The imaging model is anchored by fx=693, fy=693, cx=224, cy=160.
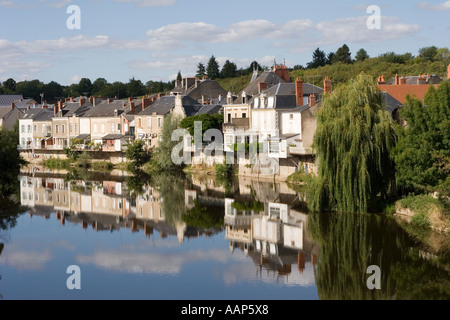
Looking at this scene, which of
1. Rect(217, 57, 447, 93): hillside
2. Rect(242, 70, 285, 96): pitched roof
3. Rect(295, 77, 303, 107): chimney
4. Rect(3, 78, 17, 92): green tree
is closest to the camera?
Rect(295, 77, 303, 107): chimney

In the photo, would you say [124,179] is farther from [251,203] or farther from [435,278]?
[435,278]

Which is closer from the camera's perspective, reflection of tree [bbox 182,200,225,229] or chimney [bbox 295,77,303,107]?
reflection of tree [bbox 182,200,225,229]

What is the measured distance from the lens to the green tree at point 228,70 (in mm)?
98062

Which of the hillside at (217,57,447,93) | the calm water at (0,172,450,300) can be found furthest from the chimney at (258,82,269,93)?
the hillside at (217,57,447,93)

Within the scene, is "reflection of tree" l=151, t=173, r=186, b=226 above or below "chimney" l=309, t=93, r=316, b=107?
below

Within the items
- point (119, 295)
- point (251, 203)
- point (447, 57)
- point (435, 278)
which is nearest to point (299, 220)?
point (251, 203)

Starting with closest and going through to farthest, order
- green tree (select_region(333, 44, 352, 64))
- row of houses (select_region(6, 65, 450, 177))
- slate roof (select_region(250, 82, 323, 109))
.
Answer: row of houses (select_region(6, 65, 450, 177)), slate roof (select_region(250, 82, 323, 109)), green tree (select_region(333, 44, 352, 64))

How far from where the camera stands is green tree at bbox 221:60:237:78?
98.1 metres

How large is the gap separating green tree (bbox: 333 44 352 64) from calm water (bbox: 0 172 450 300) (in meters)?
53.5

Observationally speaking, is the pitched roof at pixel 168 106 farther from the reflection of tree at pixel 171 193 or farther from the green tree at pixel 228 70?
the green tree at pixel 228 70

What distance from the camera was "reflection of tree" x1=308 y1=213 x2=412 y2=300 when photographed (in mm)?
17484

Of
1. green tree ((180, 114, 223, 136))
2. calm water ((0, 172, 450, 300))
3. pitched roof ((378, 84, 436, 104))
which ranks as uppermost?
pitched roof ((378, 84, 436, 104))

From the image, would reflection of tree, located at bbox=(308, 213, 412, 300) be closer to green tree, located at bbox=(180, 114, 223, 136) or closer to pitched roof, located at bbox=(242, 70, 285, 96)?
green tree, located at bbox=(180, 114, 223, 136)
